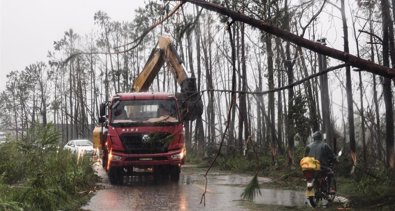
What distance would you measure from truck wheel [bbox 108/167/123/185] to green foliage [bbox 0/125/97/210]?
60 cm

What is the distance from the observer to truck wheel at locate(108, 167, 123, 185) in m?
16.3

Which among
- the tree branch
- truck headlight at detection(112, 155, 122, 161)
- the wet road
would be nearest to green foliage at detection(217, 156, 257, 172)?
the wet road

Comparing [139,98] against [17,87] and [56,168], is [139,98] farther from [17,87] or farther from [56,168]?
[17,87]

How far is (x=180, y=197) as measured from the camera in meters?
12.8

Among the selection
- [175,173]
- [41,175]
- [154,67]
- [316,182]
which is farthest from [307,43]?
[154,67]

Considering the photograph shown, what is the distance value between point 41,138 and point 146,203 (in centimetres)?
327

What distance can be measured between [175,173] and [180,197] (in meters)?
4.31

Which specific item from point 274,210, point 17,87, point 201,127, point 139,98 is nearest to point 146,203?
point 274,210

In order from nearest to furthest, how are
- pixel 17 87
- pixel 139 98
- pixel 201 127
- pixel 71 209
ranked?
pixel 71 209, pixel 139 98, pixel 201 127, pixel 17 87

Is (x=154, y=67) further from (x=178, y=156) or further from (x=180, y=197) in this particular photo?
(x=180, y=197)

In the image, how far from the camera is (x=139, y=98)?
53.5 ft

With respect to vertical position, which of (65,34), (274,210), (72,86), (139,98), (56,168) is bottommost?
(274,210)

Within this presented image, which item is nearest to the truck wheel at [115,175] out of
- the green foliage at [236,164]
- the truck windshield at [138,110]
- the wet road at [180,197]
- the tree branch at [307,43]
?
the wet road at [180,197]

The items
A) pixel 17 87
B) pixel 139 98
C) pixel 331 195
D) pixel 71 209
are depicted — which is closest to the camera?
pixel 71 209
